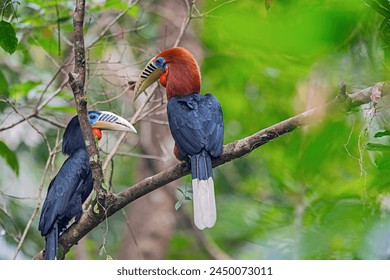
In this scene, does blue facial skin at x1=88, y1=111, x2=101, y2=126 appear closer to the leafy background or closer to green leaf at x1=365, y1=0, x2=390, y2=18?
the leafy background

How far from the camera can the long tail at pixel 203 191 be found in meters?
2.50

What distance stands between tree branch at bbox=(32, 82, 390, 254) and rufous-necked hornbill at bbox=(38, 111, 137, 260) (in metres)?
0.10

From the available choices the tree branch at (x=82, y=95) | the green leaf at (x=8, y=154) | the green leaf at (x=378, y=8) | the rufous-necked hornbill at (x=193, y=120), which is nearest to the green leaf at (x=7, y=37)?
the tree branch at (x=82, y=95)

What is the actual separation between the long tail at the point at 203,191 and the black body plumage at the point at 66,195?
529 mm

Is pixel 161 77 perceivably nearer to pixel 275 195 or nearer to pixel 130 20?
pixel 275 195

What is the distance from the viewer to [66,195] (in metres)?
2.88

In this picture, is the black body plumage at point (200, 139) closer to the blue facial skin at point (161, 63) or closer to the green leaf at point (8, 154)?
the blue facial skin at point (161, 63)

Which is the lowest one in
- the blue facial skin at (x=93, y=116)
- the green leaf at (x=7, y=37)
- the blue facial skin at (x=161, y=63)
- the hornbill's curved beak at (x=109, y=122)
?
the green leaf at (x=7, y=37)

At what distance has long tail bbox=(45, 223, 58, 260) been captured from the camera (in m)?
2.75

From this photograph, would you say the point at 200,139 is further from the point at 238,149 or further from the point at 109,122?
the point at 109,122

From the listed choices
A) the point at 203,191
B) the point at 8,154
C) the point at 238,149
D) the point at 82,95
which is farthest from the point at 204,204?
the point at 8,154

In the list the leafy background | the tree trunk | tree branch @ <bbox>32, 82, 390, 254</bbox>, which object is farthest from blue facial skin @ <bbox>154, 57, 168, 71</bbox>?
the tree trunk

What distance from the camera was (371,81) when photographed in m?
2.45

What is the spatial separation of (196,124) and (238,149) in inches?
10.9
